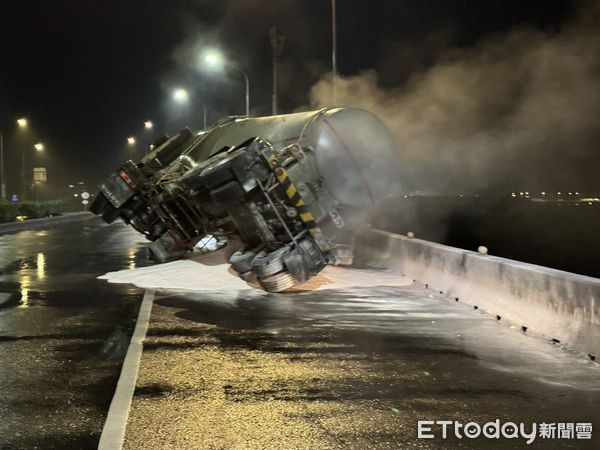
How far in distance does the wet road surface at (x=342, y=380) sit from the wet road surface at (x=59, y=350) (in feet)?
1.17

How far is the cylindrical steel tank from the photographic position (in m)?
10.1

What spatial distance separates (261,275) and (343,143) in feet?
8.67

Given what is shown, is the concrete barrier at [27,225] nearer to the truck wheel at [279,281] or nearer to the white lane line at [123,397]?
the truck wheel at [279,281]

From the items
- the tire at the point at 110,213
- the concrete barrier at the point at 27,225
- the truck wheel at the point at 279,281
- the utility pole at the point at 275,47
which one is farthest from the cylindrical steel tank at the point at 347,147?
the concrete barrier at the point at 27,225

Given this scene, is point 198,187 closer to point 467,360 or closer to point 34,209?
point 467,360

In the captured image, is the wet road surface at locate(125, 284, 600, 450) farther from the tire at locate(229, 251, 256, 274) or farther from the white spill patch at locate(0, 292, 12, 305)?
the white spill patch at locate(0, 292, 12, 305)

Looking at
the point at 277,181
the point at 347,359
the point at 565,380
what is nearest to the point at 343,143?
the point at 277,181

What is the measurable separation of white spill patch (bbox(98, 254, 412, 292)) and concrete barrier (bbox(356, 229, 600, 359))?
0.77 meters

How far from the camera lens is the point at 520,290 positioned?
7.25 metres

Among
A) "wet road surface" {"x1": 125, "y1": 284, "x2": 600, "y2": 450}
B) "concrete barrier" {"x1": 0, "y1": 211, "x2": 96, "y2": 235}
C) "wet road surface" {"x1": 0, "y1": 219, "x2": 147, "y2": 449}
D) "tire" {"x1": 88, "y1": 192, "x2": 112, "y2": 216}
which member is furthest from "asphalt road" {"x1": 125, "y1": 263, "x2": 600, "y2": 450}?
"concrete barrier" {"x1": 0, "y1": 211, "x2": 96, "y2": 235}

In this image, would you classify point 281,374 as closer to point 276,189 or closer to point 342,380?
point 342,380

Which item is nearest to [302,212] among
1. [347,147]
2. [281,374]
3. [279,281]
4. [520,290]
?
[279,281]

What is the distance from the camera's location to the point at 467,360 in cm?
599

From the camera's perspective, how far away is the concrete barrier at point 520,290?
605cm
